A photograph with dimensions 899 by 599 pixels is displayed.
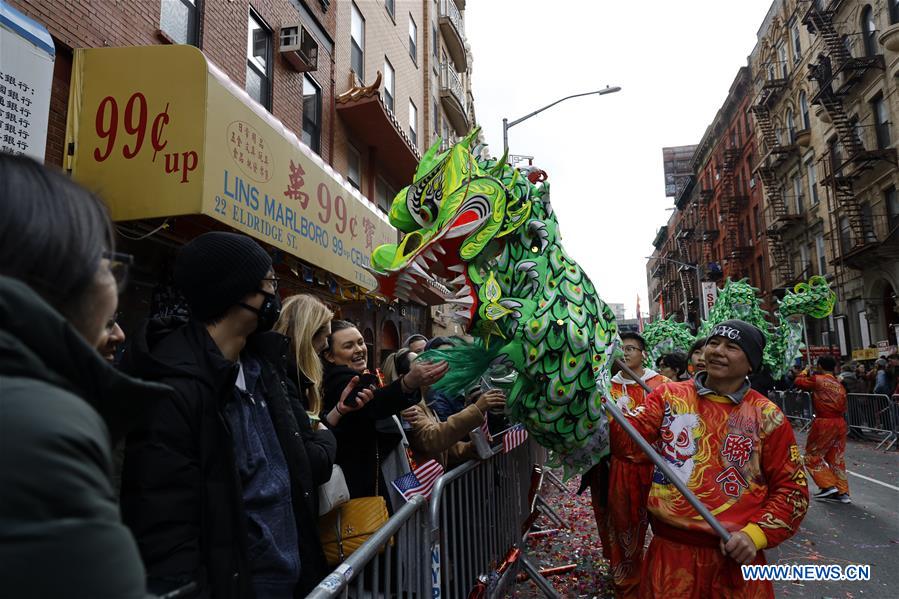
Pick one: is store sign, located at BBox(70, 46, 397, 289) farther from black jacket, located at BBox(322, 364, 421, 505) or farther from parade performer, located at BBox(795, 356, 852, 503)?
parade performer, located at BBox(795, 356, 852, 503)

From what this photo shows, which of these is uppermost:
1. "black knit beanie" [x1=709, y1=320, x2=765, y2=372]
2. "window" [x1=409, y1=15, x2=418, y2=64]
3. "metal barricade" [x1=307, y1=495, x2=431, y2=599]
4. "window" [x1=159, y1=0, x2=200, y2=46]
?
"window" [x1=409, y1=15, x2=418, y2=64]

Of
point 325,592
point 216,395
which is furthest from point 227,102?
point 325,592

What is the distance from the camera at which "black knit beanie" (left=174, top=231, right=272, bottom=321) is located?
1936mm

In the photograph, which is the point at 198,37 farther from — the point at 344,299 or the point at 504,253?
the point at 504,253

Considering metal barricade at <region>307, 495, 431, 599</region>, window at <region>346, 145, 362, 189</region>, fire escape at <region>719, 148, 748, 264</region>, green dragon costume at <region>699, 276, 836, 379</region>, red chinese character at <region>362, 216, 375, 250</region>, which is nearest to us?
metal barricade at <region>307, 495, 431, 599</region>

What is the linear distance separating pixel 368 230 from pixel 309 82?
123 inches

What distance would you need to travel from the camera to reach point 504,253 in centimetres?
314

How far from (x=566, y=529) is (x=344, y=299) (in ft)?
18.9

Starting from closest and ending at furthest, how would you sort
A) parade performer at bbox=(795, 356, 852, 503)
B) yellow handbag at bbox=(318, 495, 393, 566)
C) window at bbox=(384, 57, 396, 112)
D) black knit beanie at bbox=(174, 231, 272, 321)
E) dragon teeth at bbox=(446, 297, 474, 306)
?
black knit beanie at bbox=(174, 231, 272, 321) → yellow handbag at bbox=(318, 495, 393, 566) → dragon teeth at bbox=(446, 297, 474, 306) → parade performer at bbox=(795, 356, 852, 503) → window at bbox=(384, 57, 396, 112)

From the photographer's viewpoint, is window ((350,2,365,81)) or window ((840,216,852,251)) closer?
window ((350,2,365,81))

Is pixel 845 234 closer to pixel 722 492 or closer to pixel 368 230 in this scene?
pixel 368 230

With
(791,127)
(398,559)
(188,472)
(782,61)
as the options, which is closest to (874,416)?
(398,559)

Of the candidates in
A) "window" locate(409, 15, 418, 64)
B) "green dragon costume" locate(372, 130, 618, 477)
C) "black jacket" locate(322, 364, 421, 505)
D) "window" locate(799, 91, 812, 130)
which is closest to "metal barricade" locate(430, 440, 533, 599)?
"black jacket" locate(322, 364, 421, 505)

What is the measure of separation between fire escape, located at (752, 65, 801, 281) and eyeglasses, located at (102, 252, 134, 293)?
31.6 meters
